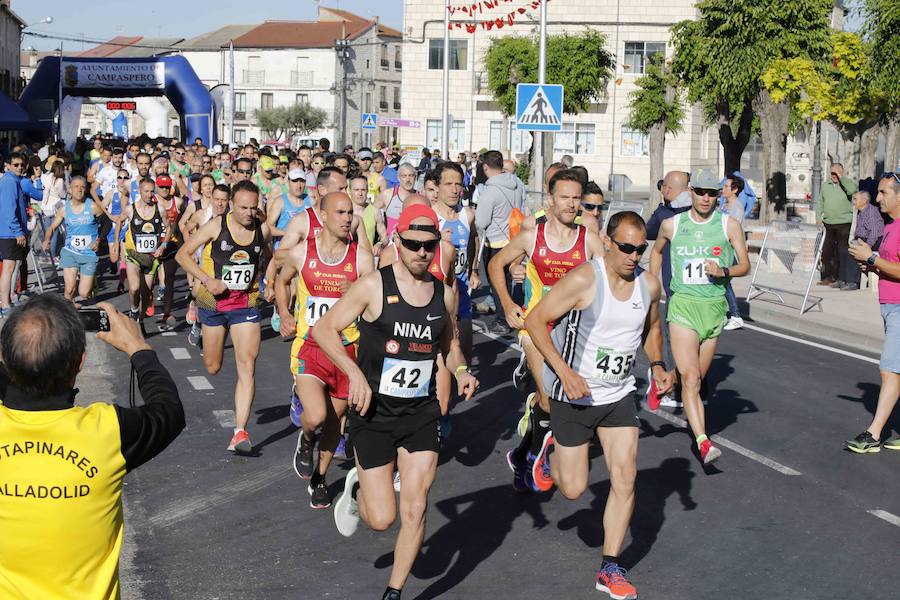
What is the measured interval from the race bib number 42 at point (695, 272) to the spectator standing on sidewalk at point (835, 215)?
11.0 metres

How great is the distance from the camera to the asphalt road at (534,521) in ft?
20.3

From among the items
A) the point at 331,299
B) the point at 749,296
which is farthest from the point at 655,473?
the point at 749,296

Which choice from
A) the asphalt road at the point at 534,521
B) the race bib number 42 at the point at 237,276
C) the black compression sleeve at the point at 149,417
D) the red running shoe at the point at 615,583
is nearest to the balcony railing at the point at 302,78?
the asphalt road at the point at 534,521

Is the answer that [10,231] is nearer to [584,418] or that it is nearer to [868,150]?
[584,418]

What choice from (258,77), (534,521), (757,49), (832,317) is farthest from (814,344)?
(258,77)

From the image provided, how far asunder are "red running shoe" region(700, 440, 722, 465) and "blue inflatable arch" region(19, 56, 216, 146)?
34193 mm

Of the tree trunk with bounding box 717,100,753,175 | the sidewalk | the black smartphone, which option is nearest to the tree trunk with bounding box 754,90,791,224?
the tree trunk with bounding box 717,100,753,175

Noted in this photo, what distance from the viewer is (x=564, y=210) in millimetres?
8398

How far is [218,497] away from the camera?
25.0ft

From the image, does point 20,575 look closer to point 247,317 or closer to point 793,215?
point 247,317

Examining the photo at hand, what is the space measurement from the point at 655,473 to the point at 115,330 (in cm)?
554

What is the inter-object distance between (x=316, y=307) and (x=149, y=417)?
14.4 ft

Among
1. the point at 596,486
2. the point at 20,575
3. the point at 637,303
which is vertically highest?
the point at 637,303

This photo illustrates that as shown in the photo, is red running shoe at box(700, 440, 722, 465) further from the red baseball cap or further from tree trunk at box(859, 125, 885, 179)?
tree trunk at box(859, 125, 885, 179)
